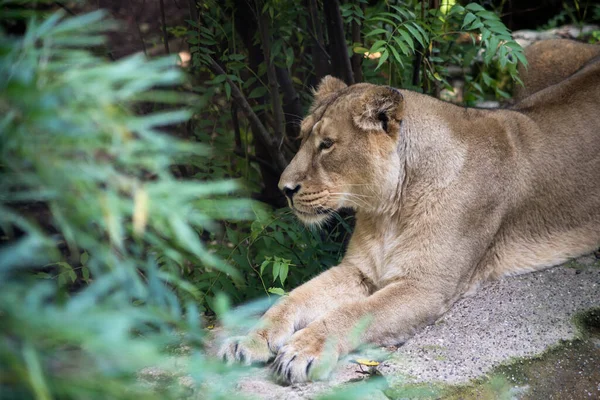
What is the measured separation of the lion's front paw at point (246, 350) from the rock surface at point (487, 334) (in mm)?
64

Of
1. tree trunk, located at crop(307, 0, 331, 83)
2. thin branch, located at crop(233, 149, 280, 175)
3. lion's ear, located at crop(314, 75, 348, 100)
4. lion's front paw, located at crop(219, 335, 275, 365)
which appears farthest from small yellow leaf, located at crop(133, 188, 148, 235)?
thin branch, located at crop(233, 149, 280, 175)

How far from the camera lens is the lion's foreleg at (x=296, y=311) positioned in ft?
10.4

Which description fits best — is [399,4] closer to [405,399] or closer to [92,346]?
[405,399]

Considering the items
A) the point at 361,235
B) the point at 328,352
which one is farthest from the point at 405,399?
the point at 361,235

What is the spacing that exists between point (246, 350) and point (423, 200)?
1229mm

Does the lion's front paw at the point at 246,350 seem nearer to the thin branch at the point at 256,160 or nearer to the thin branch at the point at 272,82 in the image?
the thin branch at the point at 272,82

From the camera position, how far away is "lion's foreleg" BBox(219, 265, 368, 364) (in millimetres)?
3167

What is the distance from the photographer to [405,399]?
2.75 meters

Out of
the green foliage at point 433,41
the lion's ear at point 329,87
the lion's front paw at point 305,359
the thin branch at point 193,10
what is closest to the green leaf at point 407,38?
the green foliage at point 433,41

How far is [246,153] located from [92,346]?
11.9 ft

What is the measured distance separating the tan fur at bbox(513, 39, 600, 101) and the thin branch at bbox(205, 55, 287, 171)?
1.84 metres

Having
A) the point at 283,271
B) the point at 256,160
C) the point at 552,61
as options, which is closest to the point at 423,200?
the point at 283,271

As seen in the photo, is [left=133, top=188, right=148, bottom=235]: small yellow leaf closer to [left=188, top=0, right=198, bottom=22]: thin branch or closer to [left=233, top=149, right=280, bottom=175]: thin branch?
[left=188, top=0, right=198, bottom=22]: thin branch

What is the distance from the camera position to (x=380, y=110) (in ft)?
11.8
